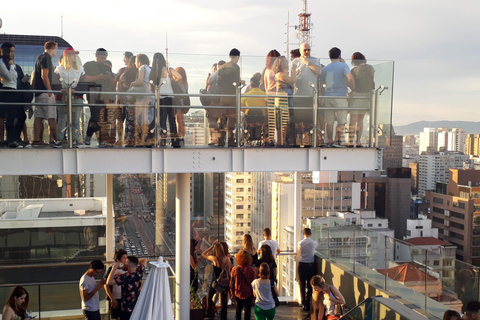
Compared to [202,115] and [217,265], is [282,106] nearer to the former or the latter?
[202,115]

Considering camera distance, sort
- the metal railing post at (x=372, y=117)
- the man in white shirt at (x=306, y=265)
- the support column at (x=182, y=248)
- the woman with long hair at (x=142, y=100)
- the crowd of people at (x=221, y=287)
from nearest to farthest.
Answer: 1. the crowd of people at (x=221, y=287)
2. the woman with long hair at (x=142, y=100)
3. the support column at (x=182, y=248)
4. the metal railing post at (x=372, y=117)
5. the man in white shirt at (x=306, y=265)

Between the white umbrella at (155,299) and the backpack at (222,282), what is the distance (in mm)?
1317

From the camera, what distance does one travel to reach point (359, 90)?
9703 mm

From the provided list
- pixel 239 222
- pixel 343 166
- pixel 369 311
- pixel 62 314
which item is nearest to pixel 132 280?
pixel 62 314

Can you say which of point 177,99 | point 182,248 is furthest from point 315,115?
point 182,248

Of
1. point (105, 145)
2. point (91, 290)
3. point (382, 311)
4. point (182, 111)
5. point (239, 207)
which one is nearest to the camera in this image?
point (382, 311)

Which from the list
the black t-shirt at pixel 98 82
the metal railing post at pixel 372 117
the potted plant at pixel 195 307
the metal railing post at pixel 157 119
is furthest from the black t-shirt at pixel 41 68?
the metal railing post at pixel 372 117

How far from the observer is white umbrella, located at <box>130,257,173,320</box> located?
7.41m

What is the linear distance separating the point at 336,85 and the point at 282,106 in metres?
1.00

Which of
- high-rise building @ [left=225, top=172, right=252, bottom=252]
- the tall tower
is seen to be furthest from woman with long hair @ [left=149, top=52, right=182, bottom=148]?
the tall tower

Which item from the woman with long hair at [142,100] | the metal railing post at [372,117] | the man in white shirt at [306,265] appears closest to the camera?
the woman with long hair at [142,100]

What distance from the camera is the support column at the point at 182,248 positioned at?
30.1ft

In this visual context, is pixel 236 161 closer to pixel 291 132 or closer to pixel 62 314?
pixel 291 132

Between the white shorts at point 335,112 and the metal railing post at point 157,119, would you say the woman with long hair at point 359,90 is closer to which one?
the white shorts at point 335,112
